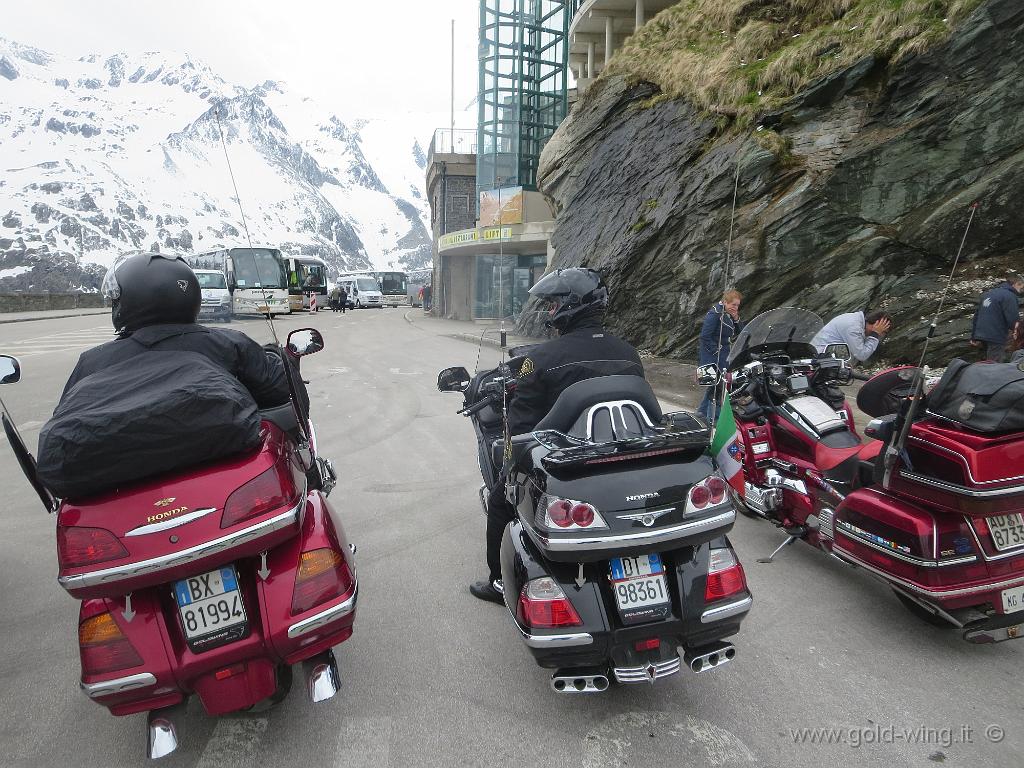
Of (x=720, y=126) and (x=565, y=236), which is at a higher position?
(x=720, y=126)

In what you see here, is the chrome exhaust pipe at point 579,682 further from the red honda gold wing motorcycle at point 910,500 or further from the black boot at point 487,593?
the red honda gold wing motorcycle at point 910,500

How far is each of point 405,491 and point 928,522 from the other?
3881 mm

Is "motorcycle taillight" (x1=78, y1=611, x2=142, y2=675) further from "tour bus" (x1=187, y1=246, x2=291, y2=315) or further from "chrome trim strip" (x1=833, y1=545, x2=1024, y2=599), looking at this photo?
"tour bus" (x1=187, y1=246, x2=291, y2=315)

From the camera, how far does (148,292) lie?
273cm

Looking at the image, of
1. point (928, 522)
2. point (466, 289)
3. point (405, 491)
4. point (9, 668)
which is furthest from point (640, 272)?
point (466, 289)

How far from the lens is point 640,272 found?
14.5 m

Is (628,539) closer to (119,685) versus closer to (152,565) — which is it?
(152,565)

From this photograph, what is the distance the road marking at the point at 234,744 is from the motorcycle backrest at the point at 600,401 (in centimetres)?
169

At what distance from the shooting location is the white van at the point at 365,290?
173 feet

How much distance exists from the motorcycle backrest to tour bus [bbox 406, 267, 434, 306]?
48.9 metres

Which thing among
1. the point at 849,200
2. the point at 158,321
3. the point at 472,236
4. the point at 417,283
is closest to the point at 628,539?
the point at 158,321

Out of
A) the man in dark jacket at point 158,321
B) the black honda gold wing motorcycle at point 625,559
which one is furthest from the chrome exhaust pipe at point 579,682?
the man in dark jacket at point 158,321

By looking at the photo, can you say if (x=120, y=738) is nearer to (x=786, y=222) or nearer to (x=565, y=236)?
(x=786, y=222)

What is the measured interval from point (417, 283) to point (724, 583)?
66.2 meters
